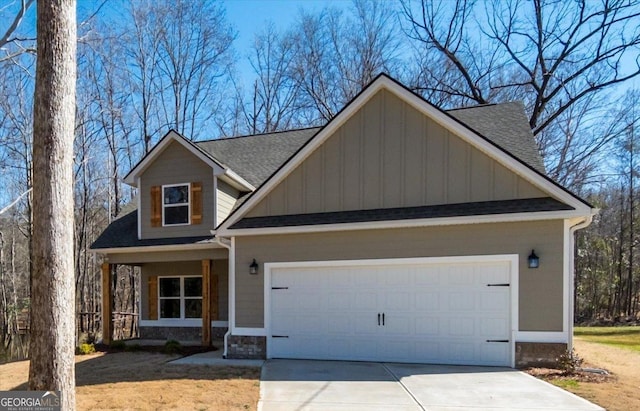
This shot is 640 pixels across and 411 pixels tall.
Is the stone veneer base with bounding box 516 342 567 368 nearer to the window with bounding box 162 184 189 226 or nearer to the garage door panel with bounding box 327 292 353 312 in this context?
the garage door panel with bounding box 327 292 353 312

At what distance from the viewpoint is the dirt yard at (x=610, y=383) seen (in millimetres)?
5937

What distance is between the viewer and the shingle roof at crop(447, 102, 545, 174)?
31.4 feet

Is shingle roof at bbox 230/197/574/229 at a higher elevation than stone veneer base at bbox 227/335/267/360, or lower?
higher

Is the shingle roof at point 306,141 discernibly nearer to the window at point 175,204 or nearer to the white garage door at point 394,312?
the window at point 175,204

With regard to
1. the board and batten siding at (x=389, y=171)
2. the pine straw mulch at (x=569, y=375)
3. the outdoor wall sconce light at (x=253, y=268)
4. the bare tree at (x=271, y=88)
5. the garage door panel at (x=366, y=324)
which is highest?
the bare tree at (x=271, y=88)

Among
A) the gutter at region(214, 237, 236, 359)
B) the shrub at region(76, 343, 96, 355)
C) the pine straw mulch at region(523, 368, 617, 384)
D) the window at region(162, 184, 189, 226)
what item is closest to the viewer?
the pine straw mulch at region(523, 368, 617, 384)

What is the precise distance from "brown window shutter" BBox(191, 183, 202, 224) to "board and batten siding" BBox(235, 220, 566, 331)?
8.95 ft

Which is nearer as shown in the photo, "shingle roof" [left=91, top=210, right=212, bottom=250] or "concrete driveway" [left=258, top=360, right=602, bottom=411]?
"concrete driveway" [left=258, top=360, right=602, bottom=411]

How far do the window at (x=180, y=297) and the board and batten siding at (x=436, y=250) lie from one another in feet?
13.7

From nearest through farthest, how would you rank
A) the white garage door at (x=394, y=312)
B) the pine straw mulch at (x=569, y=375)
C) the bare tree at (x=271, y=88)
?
the pine straw mulch at (x=569, y=375), the white garage door at (x=394, y=312), the bare tree at (x=271, y=88)

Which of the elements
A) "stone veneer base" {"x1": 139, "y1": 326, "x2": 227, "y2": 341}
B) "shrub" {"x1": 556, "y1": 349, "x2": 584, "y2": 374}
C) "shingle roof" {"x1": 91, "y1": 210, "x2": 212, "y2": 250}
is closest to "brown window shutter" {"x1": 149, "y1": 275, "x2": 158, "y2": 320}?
"stone veneer base" {"x1": 139, "y1": 326, "x2": 227, "y2": 341}

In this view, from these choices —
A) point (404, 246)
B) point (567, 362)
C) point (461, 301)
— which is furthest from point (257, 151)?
point (567, 362)

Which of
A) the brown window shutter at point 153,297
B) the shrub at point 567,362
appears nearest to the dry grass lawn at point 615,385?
the shrub at point 567,362

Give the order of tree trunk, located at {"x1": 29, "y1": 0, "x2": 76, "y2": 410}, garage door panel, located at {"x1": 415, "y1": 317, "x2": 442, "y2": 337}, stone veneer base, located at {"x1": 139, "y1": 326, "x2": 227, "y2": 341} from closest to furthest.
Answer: tree trunk, located at {"x1": 29, "y1": 0, "x2": 76, "y2": 410}
garage door panel, located at {"x1": 415, "y1": 317, "x2": 442, "y2": 337}
stone veneer base, located at {"x1": 139, "y1": 326, "x2": 227, "y2": 341}
